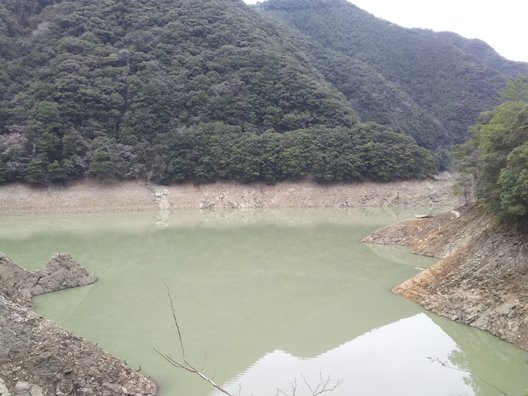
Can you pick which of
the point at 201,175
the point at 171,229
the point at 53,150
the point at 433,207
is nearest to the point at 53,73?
the point at 53,150

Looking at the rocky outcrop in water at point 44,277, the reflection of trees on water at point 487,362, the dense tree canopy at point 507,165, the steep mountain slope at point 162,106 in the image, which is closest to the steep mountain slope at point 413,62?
the steep mountain slope at point 162,106

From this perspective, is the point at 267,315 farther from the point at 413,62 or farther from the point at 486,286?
the point at 413,62

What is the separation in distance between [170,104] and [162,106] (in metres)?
1.04

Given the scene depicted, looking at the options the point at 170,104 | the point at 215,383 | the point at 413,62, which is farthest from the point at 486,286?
the point at 413,62

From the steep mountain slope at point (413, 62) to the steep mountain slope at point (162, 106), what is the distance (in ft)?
60.7

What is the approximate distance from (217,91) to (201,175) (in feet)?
38.0

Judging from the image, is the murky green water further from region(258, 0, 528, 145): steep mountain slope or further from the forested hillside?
region(258, 0, 528, 145): steep mountain slope

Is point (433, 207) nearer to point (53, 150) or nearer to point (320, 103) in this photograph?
point (320, 103)

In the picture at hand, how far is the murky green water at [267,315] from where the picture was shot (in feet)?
34.6

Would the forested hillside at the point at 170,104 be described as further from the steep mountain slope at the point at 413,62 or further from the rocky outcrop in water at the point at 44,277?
the rocky outcrop in water at the point at 44,277

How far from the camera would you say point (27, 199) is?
39938 mm

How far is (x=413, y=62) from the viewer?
85.2 meters

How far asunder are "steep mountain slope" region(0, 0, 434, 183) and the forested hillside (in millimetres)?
117

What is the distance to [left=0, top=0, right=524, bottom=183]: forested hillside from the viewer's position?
1748 inches
